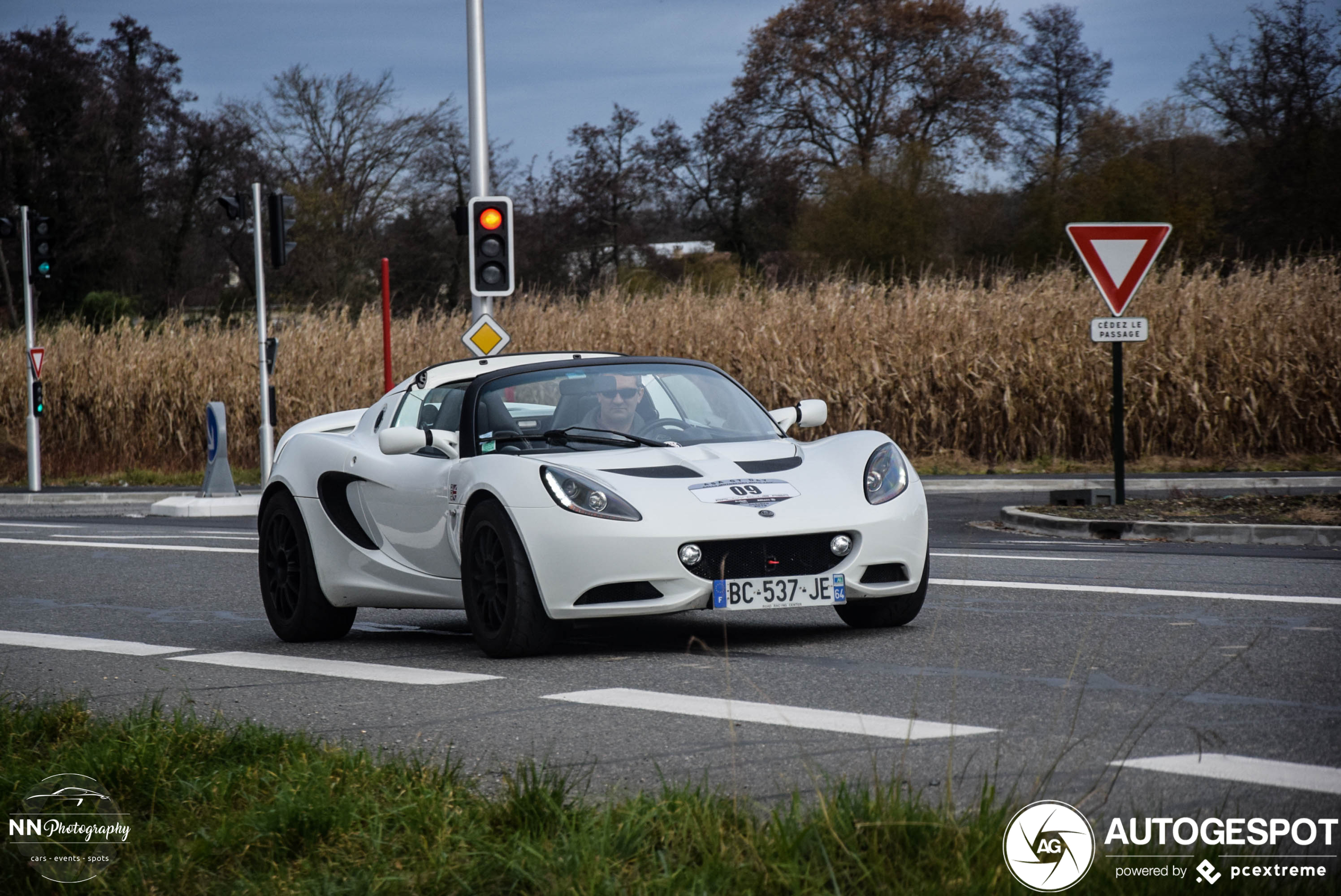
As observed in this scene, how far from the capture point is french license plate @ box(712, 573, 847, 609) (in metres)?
6.73

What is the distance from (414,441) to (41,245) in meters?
23.5

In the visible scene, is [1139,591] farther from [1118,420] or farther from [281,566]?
[1118,420]


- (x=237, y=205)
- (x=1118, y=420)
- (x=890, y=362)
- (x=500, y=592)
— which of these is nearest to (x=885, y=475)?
(x=500, y=592)

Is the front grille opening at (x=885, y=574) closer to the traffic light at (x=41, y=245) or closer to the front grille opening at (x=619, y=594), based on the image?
the front grille opening at (x=619, y=594)

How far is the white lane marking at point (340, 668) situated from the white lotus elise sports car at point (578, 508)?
0.37m

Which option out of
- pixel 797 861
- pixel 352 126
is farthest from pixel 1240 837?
pixel 352 126

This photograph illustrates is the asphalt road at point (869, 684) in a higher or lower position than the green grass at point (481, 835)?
lower

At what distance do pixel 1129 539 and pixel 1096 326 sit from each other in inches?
75.5

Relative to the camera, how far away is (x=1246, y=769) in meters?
4.30

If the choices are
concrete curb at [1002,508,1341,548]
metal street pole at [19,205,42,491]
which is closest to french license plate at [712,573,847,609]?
concrete curb at [1002,508,1341,548]

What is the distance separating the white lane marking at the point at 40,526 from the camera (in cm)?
1847

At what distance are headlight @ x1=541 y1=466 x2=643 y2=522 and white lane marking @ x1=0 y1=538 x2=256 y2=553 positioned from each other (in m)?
7.66

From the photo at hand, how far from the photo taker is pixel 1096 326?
1373cm

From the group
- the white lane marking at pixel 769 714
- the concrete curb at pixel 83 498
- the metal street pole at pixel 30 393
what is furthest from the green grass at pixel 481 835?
the metal street pole at pixel 30 393
